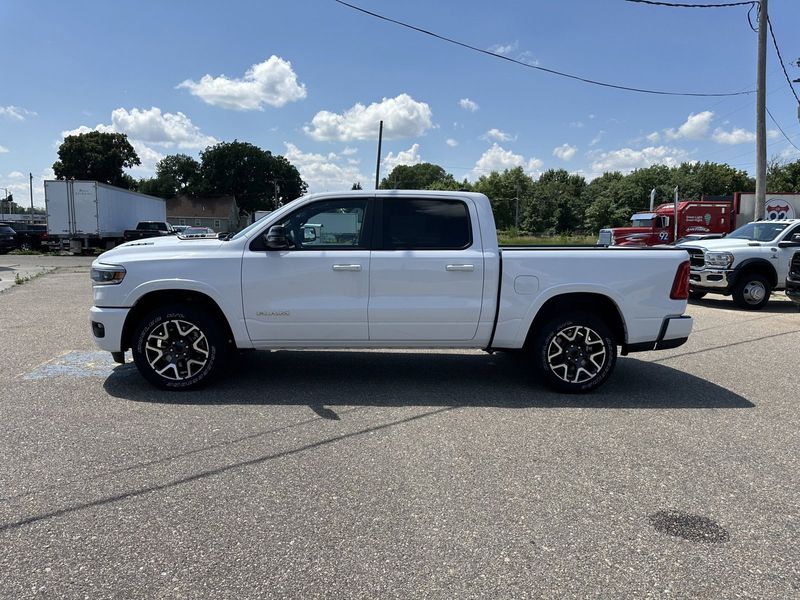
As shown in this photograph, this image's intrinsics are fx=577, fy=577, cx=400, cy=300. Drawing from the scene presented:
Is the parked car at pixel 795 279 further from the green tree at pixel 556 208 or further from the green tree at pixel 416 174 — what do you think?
the green tree at pixel 416 174

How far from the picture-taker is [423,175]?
146 meters

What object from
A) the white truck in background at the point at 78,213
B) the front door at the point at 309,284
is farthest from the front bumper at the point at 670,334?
the white truck in background at the point at 78,213

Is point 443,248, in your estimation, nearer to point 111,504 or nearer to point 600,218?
point 111,504

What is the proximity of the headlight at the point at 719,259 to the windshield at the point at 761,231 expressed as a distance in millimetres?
1341

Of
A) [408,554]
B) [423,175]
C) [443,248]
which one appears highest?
[423,175]

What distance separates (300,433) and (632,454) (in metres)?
2.47

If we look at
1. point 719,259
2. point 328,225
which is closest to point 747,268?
point 719,259

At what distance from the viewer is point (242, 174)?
3750 inches

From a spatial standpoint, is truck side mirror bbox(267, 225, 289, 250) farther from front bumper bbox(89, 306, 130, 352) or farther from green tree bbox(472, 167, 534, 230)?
green tree bbox(472, 167, 534, 230)

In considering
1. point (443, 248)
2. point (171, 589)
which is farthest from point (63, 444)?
point (443, 248)

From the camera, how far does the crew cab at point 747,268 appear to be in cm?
1198

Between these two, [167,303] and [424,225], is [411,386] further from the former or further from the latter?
[167,303]

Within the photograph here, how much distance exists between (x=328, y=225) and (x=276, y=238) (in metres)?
0.54

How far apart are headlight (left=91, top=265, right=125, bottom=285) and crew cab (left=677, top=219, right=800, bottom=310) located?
11.4m
